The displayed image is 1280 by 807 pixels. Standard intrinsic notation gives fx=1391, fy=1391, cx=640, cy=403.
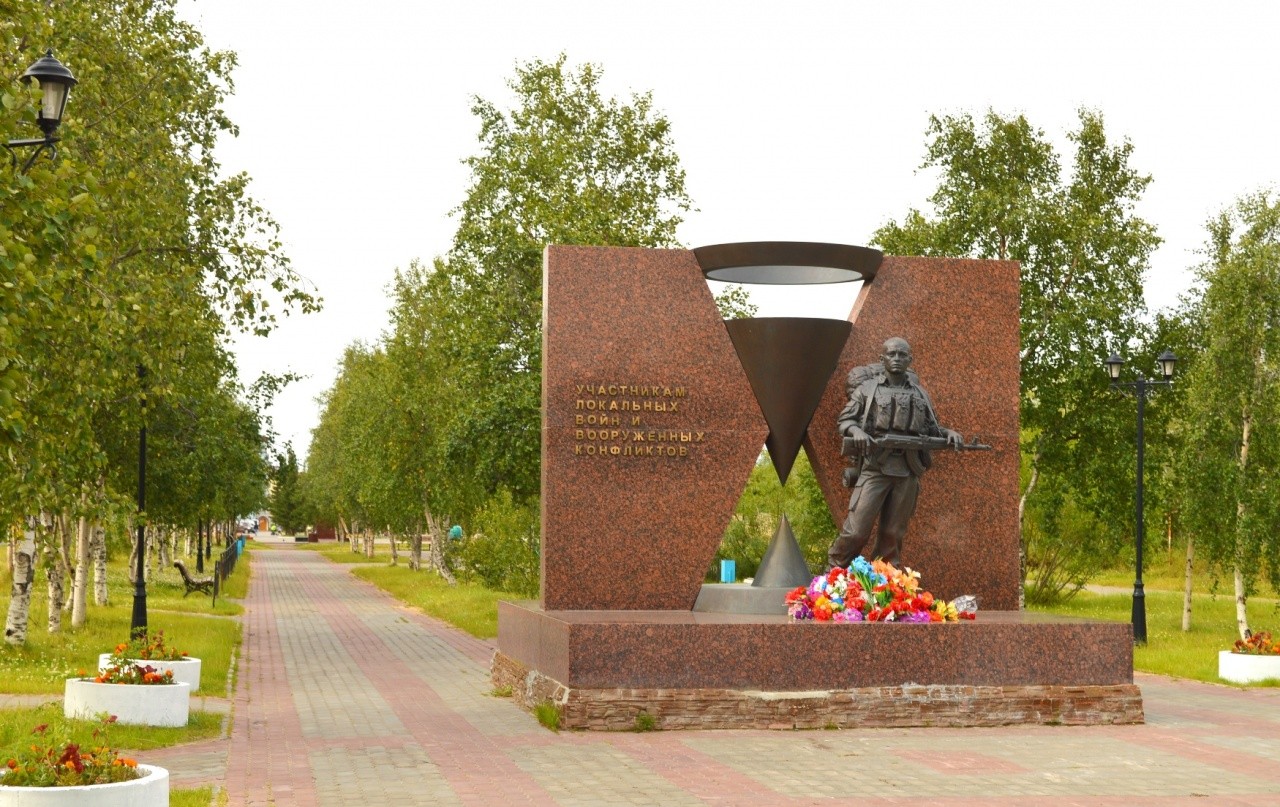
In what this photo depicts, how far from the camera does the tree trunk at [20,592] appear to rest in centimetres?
1758

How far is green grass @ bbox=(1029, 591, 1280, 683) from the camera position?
1770cm

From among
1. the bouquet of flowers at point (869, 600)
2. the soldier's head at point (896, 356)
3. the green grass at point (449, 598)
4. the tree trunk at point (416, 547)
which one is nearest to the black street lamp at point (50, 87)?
the bouquet of flowers at point (869, 600)

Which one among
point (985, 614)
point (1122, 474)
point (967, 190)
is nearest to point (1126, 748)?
point (985, 614)

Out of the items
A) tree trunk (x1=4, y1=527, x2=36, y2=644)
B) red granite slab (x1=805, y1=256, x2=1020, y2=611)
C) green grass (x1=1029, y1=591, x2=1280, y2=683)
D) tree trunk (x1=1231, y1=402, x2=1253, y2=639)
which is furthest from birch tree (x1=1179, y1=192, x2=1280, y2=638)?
tree trunk (x1=4, y1=527, x2=36, y2=644)

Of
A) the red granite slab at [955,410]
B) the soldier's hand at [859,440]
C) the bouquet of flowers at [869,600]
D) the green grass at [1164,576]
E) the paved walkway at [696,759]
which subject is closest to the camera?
the paved walkway at [696,759]

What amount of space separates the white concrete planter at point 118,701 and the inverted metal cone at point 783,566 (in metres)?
5.34

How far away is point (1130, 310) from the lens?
26516 millimetres

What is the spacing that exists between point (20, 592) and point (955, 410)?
11.9 meters

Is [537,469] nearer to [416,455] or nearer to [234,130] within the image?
[234,130]

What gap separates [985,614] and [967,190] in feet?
51.7

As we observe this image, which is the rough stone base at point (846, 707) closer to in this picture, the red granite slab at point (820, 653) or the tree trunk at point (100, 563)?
the red granite slab at point (820, 653)

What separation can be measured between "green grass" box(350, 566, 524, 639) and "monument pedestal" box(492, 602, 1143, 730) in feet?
37.4

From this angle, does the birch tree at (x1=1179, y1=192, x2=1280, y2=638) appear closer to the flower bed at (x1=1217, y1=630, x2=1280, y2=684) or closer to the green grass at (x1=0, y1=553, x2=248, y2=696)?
the flower bed at (x1=1217, y1=630, x2=1280, y2=684)

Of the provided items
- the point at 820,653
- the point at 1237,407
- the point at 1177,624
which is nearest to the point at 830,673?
the point at 820,653
